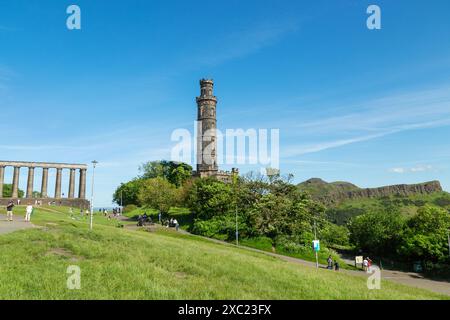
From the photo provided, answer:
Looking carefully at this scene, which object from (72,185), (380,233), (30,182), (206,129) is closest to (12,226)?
(380,233)

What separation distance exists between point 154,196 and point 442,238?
4936 cm

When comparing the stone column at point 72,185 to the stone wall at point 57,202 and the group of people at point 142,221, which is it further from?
the group of people at point 142,221

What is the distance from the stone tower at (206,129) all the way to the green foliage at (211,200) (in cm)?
3213

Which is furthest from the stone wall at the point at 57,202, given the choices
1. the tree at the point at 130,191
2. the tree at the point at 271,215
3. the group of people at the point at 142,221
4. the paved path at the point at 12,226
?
the paved path at the point at 12,226

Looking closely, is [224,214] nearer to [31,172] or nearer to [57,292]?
[57,292]

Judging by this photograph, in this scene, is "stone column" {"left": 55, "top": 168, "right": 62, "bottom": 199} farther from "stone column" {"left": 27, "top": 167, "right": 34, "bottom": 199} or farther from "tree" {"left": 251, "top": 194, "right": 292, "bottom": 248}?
"tree" {"left": 251, "top": 194, "right": 292, "bottom": 248}

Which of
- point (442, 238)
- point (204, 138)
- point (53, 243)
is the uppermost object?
point (204, 138)

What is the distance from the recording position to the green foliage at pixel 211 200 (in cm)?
6338

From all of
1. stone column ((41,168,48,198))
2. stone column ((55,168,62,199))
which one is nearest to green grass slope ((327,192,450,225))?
stone column ((55,168,62,199))

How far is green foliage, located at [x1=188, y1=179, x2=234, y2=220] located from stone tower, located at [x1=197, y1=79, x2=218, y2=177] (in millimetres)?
32129

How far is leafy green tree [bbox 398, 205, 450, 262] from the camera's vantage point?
51719 mm

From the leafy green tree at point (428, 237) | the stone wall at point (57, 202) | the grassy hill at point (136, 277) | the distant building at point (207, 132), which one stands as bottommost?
the leafy green tree at point (428, 237)
